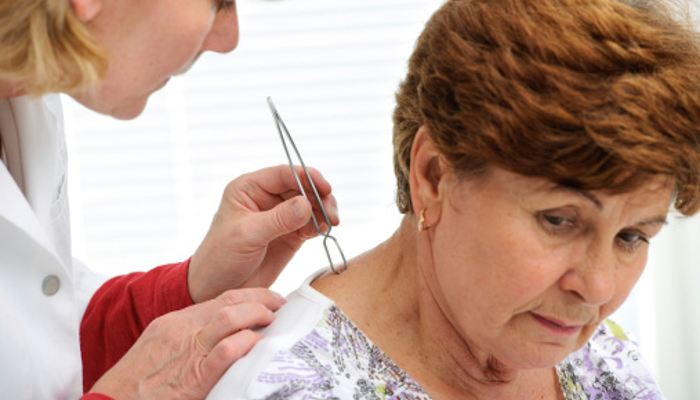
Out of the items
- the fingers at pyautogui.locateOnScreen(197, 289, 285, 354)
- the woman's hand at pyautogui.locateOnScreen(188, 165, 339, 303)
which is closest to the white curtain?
the woman's hand at pyautogui.locateOnScreen(188, 165, 339, 303)

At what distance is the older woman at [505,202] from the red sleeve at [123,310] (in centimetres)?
31

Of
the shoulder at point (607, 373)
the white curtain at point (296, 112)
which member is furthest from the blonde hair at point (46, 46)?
the white curtain at point (296, 112)

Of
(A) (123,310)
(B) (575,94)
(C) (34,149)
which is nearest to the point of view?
(B) (575,94)

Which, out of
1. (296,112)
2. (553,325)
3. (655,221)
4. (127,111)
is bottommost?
(553,325)

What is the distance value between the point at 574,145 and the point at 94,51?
0.54 m

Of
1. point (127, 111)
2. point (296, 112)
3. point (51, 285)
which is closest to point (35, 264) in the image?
point (51, 285)

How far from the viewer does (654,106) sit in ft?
3.22

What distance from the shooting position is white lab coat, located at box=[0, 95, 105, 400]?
122cm

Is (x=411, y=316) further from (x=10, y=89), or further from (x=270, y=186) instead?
(x=10, y=89)

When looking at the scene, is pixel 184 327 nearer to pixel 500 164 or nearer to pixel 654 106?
pixel 500 164

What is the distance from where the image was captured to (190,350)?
3.80 feet

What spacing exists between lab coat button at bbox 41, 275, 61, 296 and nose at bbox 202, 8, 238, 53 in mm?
407

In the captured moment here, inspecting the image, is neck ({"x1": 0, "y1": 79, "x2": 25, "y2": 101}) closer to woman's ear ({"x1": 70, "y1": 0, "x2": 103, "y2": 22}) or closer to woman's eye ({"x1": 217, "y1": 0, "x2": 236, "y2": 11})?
woman's ear ({"x1": 70, "y1": 0, "x2": 103, "y2": 22})

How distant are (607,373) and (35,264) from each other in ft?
2.74
